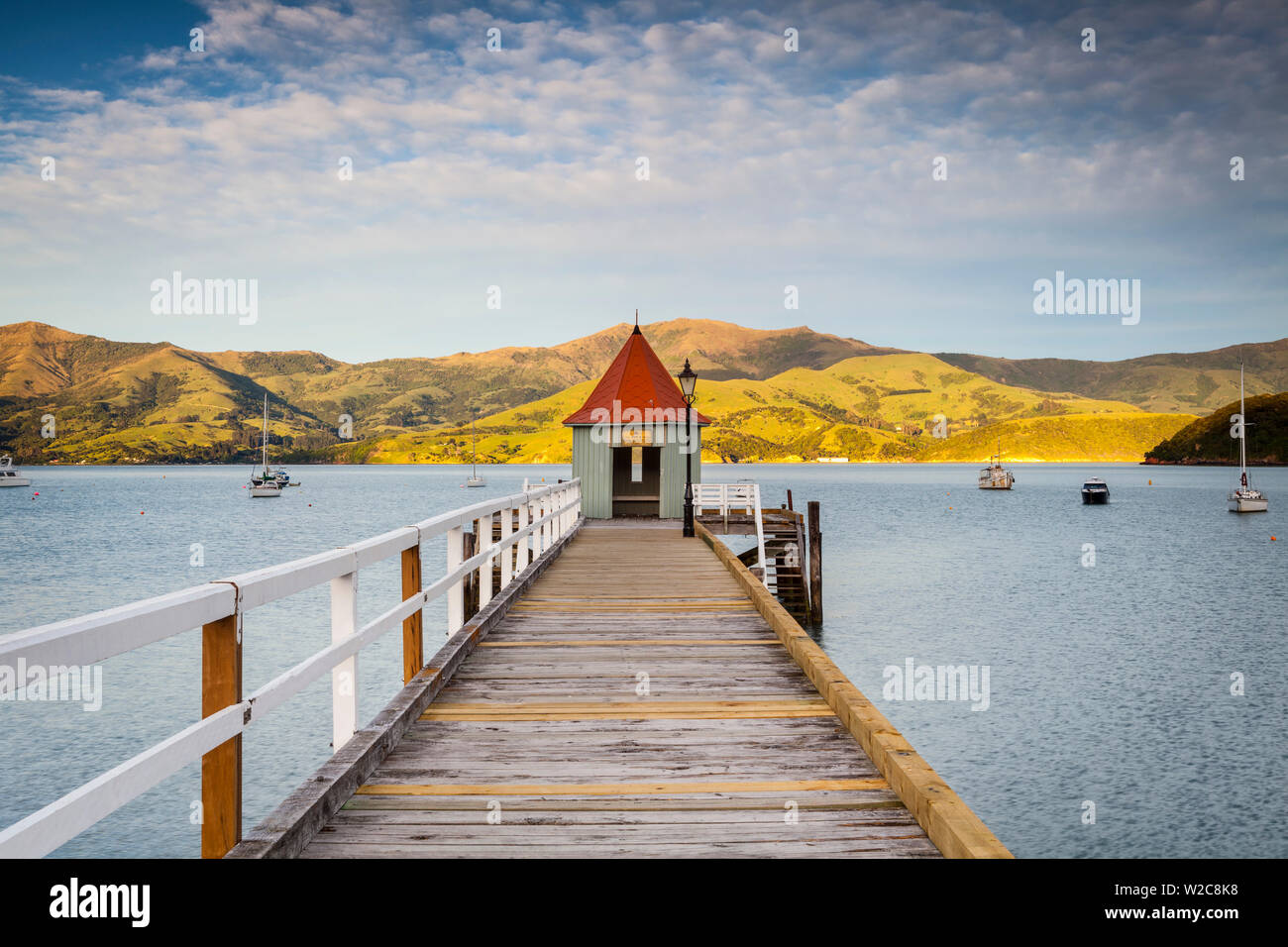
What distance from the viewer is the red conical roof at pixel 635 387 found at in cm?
2553

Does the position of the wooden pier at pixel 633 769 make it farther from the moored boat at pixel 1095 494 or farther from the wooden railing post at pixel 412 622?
the moored boat at pixel 1095 494

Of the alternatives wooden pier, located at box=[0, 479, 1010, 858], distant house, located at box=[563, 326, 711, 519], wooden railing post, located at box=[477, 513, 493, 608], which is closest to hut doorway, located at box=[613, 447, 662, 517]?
distant house, located at box=[563, 326, 711, 519]

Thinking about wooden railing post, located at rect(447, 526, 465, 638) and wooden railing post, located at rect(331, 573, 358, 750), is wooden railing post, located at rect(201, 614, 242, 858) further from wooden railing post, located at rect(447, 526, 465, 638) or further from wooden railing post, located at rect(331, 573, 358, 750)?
wooden railing post, located at rect(447, 526, 465, 638)

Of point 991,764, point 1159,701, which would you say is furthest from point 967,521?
point 991,764

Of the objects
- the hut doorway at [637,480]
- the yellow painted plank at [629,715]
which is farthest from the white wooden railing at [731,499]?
the yellow painted plank at [629,715]

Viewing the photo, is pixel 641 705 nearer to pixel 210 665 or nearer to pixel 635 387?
pixel 210 665

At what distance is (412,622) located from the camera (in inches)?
250

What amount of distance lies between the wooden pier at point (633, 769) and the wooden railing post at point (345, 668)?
299mm

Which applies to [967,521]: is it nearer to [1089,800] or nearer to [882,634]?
[882,634]

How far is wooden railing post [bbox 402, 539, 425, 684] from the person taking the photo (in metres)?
6.05
